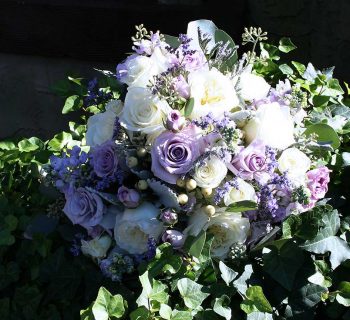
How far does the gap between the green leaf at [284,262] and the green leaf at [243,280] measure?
0.04m

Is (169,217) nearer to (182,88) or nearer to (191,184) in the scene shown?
(191,184)

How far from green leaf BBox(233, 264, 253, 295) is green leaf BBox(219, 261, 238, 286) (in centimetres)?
1

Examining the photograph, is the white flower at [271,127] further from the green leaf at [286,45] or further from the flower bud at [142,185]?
the green leaf at [286,45]

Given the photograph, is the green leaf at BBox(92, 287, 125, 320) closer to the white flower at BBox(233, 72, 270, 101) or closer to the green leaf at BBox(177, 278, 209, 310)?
the green leaf at BBox(177, 278, 209, 310)

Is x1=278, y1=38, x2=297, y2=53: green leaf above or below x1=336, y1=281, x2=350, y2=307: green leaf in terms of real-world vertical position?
above

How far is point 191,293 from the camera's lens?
1.45m

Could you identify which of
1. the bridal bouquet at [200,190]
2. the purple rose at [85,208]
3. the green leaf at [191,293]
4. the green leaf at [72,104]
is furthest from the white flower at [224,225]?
the green leaf at [72,104]

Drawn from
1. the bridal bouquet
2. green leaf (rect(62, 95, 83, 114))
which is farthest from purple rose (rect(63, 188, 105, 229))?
green leaf (rect(62, 95, 83, 114))

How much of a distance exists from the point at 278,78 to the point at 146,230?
853 millimetres

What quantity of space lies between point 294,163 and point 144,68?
0.41m

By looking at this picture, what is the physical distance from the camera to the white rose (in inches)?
59.7

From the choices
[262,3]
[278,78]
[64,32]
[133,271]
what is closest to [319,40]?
[262,3]

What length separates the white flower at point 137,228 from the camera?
4.81ft

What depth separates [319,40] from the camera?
281cm
